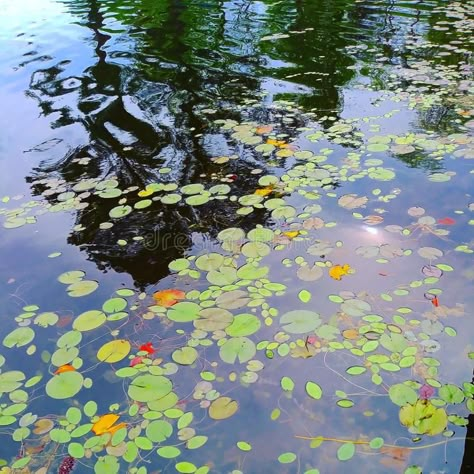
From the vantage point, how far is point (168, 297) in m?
2.32

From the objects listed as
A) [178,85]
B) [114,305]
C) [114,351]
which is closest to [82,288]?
[114,305]

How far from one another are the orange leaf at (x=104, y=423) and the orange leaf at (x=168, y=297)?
1.97ft

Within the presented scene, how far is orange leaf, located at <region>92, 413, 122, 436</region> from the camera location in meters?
1.72

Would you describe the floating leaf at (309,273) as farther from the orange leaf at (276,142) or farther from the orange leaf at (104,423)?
the orange leaf at (276,142)

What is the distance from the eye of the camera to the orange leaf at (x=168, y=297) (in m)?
2.28

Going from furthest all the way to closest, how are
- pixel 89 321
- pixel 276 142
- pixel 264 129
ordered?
pixel 264 129 < pixel 276 142 < pixel 89 321

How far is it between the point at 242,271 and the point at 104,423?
37.8 inches

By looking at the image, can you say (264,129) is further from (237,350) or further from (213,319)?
(237,350)

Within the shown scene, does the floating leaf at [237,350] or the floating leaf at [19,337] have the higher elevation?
the floating leaf at [237,350]

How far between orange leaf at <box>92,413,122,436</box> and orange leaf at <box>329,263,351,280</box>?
3.87 ft

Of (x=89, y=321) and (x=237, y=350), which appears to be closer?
(x=237, y=350)

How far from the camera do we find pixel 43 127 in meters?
4.37

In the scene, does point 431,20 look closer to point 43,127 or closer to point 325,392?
point 43,127

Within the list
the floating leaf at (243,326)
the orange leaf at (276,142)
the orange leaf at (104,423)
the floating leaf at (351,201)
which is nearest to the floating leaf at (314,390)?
the floating leaf at (243,326)
